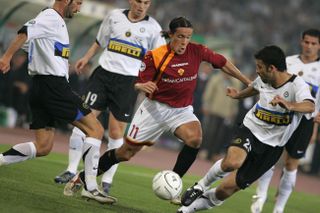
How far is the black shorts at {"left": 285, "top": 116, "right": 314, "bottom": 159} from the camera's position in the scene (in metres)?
11.1

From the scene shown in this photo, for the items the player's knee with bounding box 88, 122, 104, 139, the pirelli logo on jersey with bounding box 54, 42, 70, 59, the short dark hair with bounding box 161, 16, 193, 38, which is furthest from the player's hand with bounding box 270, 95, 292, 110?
the pirelli logo on jersey with bounding box 54, 42, 70, 59

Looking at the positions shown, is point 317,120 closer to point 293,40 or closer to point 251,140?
point 251,140

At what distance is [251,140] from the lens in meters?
9.27

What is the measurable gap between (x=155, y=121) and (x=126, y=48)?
74.1 inches

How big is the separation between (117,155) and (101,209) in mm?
1110

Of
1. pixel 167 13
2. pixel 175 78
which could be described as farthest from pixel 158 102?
pixel 167 13

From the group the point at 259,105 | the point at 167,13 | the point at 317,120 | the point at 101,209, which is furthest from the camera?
the point at 167,13

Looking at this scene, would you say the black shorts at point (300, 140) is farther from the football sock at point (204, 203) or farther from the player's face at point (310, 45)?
the football sock at point (204, 203)

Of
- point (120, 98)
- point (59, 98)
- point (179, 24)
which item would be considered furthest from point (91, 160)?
point (120, 98)

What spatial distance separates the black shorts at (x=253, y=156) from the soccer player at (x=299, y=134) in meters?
1.77

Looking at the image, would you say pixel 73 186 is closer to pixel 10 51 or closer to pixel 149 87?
pixel 149 87

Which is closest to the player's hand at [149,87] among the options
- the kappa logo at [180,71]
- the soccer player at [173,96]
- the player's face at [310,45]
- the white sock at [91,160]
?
the soccer player at [173,96]

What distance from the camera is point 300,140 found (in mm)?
11172

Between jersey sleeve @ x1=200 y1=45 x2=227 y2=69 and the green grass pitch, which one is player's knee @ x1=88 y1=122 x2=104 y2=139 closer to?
the green grass pitch
